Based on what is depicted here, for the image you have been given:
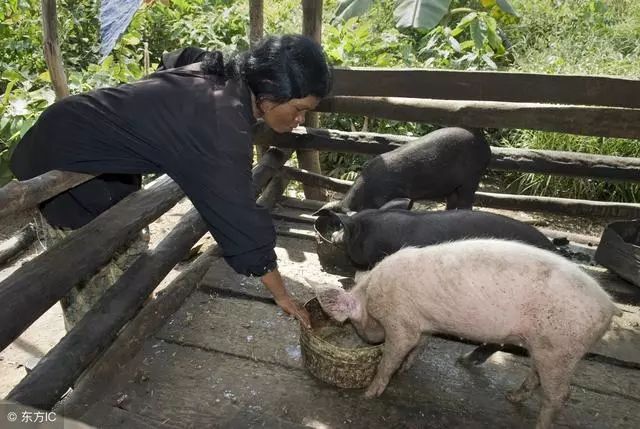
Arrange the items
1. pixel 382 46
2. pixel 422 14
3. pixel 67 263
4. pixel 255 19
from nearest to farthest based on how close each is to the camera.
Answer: pixel 67 263 → pixel 422 14 → pixel 255 19 → pixel 382 46

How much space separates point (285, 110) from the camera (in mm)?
2438

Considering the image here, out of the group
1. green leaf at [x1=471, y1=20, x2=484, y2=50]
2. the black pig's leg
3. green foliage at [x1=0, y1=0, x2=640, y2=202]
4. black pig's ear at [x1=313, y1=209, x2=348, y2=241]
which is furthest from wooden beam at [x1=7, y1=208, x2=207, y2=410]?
green leaf at [x1=471, y1=20, x2=484, y2=50]

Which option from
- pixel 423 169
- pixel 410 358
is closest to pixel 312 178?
pixel 423 169

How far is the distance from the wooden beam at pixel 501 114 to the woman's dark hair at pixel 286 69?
2366 mm

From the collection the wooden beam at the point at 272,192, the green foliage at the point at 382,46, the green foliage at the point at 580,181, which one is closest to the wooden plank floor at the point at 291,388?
the wooden beam at the point at 272,192

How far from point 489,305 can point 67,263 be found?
209 centimetres

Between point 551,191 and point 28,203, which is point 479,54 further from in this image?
point 28,203

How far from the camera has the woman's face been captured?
2402mm

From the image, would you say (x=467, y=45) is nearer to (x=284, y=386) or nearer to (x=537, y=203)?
(x=537, y=203)

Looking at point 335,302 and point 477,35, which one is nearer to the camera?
point 335,302

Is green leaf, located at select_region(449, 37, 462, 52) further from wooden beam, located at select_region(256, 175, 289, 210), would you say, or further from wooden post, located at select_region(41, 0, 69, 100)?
wooden post, located at select_region(41, 0, 69, 100)

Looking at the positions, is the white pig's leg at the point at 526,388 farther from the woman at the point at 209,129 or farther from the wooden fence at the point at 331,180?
the wooden fence at the point at 331,180

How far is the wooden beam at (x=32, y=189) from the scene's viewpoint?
84.1 inches

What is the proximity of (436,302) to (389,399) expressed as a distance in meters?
0.64
